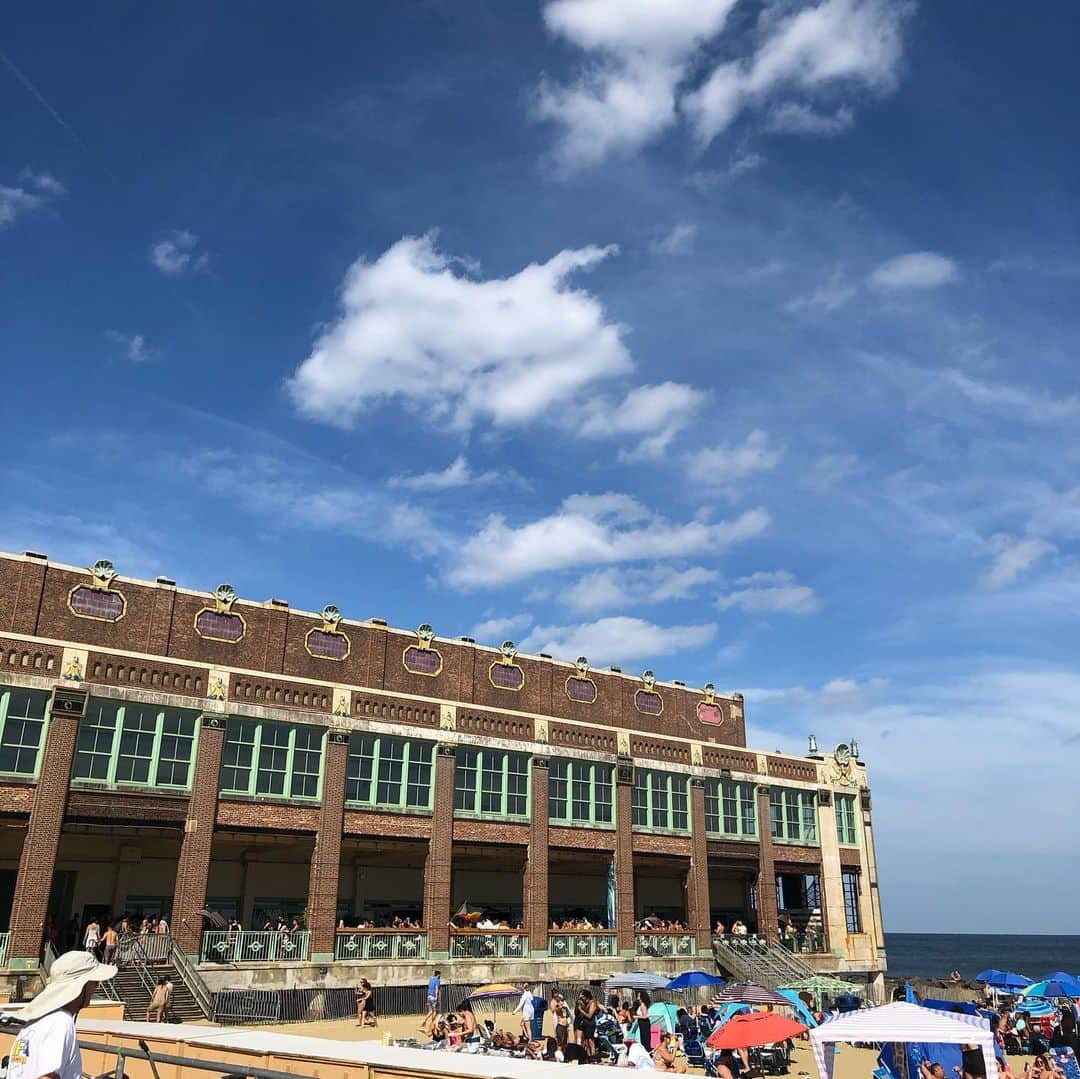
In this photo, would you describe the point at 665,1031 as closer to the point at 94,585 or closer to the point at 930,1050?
the point at 930,1050

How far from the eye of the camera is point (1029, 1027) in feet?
99.9

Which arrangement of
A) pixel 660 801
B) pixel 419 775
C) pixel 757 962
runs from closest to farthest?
pixel 419 775
pixel 757 962
pixel 660 801

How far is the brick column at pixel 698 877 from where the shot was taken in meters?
41.5

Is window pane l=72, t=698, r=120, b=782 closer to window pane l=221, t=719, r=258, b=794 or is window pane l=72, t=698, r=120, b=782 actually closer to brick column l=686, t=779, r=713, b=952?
window pane l=221, t=719, r=258, b=794

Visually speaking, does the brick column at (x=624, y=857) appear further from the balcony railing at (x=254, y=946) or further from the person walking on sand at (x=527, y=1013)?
the balcony railing at (x=254, y=946)

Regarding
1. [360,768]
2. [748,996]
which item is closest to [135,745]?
[360,768]

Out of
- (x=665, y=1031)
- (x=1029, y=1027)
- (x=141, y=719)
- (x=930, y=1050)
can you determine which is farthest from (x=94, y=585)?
(x=1029, y=1027)

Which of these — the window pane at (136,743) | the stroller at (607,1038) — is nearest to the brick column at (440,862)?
the stroller at (607,1038)

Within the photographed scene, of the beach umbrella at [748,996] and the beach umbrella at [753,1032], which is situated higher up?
the beach umbrella at [748,996]

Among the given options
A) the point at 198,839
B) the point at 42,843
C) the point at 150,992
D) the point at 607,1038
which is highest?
the point at 198,839

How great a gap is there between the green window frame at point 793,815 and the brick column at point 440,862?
674 inches

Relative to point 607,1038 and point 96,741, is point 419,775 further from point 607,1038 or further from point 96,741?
point 607,1038

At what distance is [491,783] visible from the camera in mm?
37562

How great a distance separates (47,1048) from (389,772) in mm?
29184
